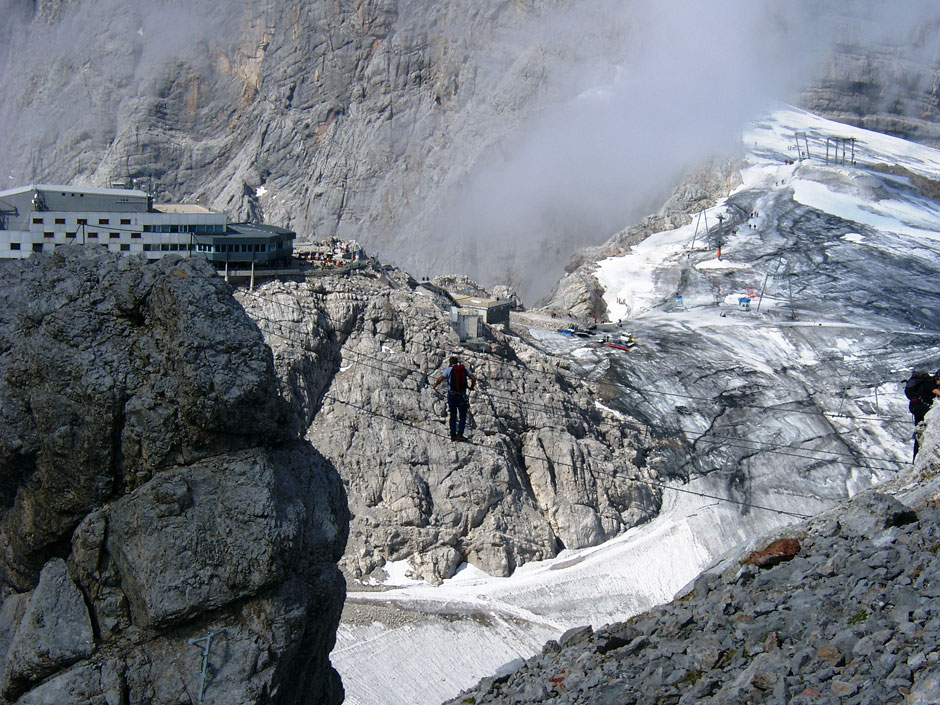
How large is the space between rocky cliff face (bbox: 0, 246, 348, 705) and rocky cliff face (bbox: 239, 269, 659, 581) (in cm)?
2622

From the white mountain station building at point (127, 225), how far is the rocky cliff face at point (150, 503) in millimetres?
30609

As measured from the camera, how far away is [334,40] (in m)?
107

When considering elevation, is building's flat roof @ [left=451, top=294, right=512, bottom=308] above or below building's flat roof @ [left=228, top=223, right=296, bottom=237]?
below

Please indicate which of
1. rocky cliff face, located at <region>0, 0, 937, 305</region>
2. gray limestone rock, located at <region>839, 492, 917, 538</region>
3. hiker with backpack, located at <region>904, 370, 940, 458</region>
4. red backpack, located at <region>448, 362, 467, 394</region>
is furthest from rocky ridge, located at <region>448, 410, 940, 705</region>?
rocky cliff face, located at <region>0, 0, 937, 305</region>

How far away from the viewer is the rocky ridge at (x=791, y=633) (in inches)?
379

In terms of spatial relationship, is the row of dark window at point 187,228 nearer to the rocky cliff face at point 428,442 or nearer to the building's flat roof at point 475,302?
the rocky cliff face at point 428,442

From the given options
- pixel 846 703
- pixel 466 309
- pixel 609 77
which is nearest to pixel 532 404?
pixel 466 309

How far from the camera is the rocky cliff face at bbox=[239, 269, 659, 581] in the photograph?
3866cm

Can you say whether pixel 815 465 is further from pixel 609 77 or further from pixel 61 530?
pixel 609 77

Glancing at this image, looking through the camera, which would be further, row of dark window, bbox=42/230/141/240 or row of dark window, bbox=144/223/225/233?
row of dark window, bbox=144/223/225/233

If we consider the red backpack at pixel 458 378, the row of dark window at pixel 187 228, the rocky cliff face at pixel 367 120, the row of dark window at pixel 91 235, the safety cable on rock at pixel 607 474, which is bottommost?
the safety cable on rock at pixel 607 474

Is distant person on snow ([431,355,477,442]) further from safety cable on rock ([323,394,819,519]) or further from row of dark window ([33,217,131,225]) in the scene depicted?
row of dark window ([33,217,131,225])

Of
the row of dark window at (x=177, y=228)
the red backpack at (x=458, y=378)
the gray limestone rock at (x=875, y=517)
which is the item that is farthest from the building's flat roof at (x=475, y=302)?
the gray limestone rock at (x=875, y=517)

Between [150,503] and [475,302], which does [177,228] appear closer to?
[475,302]
